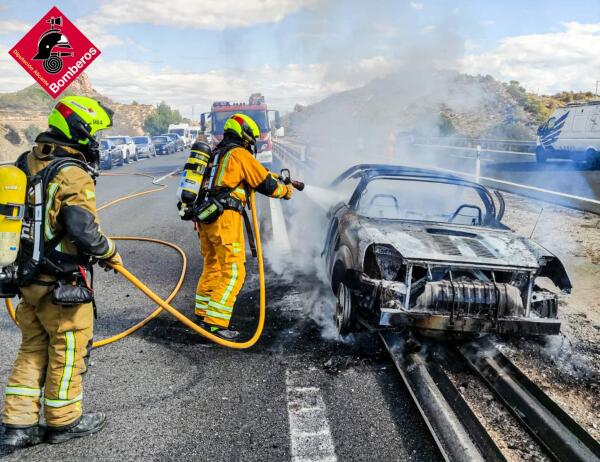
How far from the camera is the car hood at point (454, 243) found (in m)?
3.90

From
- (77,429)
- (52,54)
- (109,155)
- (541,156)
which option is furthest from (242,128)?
(109,155)

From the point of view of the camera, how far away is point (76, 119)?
9.87ft

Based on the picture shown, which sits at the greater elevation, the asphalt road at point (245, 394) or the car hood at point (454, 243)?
the car hood at point (454, 243)

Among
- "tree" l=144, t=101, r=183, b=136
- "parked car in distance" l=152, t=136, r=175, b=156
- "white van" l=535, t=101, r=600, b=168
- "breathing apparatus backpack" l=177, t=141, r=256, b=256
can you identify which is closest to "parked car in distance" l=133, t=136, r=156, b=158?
"parked car in distance" l=152, t=136, r=175, b=156

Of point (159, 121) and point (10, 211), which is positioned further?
point (159, 121)

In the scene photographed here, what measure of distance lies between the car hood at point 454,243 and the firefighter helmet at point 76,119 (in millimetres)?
2206

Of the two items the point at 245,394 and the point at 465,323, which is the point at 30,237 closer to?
the point at 245,394

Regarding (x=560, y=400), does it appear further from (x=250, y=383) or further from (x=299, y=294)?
(x=299, y=294)

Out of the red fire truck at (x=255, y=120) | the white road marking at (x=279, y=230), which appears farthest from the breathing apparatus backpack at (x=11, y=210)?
the red fire truck at (x=255, y=120)

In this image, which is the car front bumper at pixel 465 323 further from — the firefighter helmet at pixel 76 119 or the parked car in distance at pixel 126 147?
the parked car in distance at pixel 126 147

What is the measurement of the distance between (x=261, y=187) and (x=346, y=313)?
4.48ft

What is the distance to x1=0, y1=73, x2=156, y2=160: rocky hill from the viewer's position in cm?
4450

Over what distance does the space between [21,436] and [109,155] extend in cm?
Result: 2241

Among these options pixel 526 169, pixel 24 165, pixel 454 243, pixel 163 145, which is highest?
pixel 24 165
